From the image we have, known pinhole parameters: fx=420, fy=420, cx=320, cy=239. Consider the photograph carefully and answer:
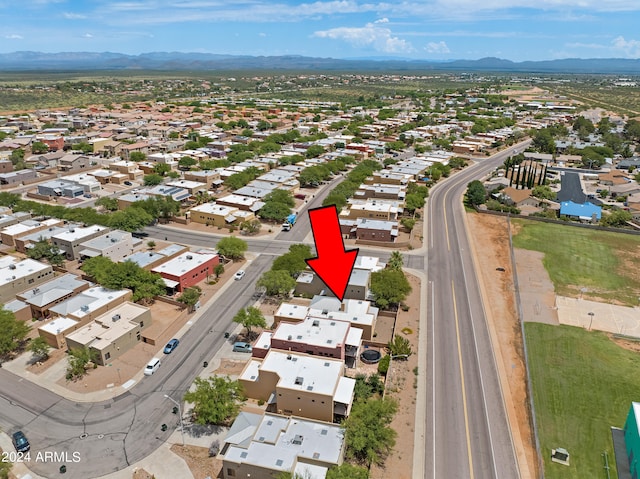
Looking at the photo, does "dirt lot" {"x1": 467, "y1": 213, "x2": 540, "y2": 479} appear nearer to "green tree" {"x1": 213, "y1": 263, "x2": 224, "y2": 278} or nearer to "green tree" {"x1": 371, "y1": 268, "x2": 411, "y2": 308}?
"green tree" {"x1": 371, "y1": 268, "x2": 411, "y2": 308}

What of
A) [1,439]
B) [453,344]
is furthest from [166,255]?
[453,344]

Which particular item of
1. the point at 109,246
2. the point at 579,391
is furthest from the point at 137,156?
the point at 579,391

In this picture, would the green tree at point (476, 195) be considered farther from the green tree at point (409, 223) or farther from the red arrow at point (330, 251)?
the red arrow at point (330, 251)

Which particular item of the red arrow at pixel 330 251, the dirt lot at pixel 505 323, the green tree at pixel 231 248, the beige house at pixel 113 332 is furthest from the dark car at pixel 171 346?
the dirt lot at pixel 505 323

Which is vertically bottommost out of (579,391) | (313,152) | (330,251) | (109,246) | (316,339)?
(579,391)

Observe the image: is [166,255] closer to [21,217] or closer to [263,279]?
[263,279]

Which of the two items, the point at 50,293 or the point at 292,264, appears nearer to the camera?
the point at 50,293

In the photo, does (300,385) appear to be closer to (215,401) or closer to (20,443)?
(215,401)
